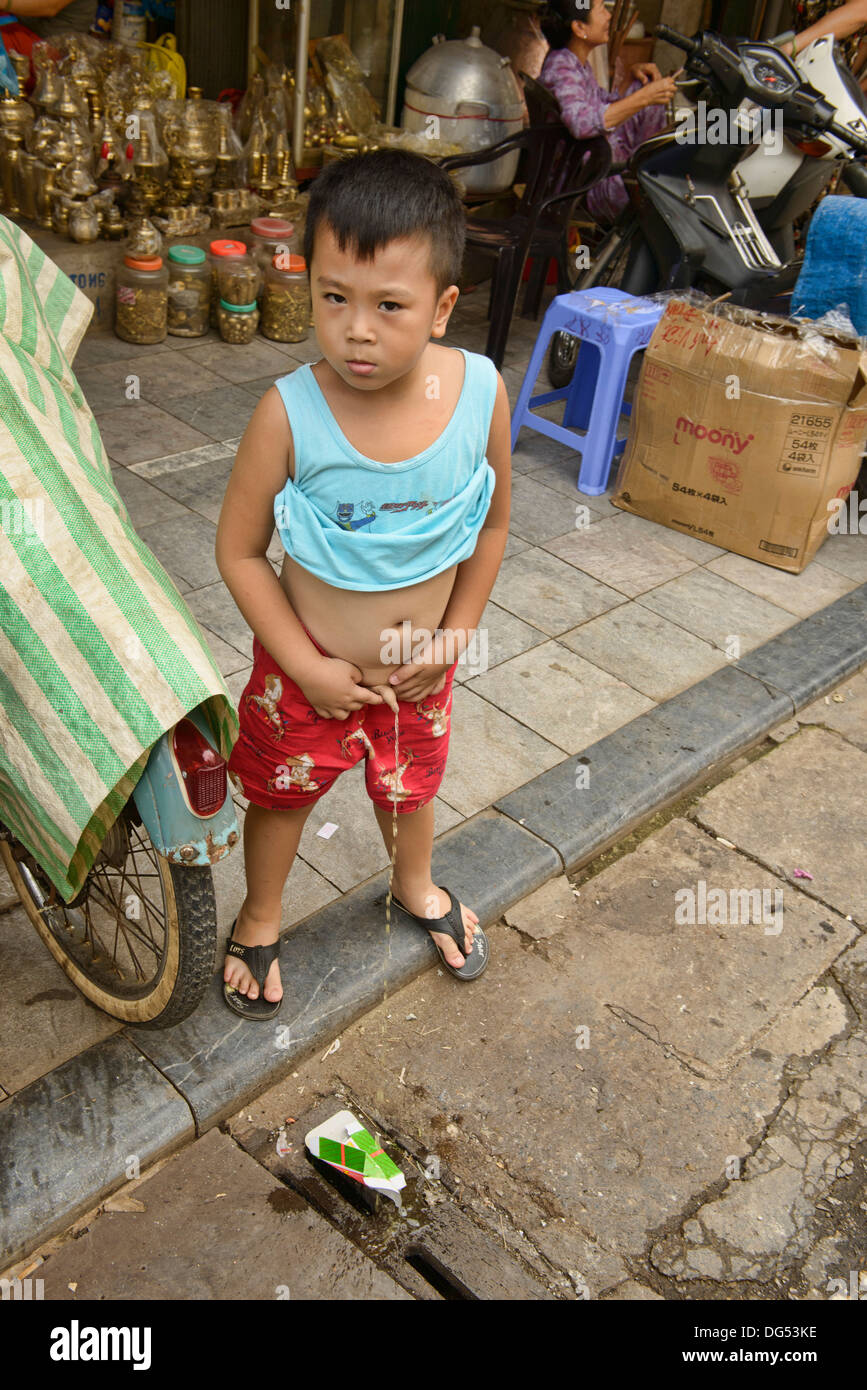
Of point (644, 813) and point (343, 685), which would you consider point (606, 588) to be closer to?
point (644, 813)

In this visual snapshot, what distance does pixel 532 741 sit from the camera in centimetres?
350

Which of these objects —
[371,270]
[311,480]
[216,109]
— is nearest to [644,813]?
[311,480]

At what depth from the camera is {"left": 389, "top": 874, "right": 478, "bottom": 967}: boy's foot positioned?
2732 millimetres

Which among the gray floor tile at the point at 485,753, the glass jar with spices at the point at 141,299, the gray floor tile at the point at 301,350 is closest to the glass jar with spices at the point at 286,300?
the gray floor tile at the point at 301,350

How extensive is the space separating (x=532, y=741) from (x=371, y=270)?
6.42 ft

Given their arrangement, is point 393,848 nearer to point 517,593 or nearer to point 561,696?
point 561,696

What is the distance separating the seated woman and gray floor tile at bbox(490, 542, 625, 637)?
7.50 ft

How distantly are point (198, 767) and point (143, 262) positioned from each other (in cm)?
413

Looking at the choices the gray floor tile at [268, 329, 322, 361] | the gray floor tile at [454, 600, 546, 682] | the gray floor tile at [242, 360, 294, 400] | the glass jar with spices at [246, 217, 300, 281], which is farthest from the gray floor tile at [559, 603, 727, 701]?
the glass jar with spices at [246, 217, 300, 281]

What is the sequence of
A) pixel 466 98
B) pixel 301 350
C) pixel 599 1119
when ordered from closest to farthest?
pixel 599 1119 → pixel 301 350 → pixel 466 98

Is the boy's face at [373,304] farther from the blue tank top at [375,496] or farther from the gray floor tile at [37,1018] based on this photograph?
the gray floor tile at [37,1018]

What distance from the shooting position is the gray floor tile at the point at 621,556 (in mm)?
4430

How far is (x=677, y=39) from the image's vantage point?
482 centimetres

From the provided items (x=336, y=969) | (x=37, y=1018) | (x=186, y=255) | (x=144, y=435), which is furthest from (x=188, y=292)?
(x=37, y=1018)
